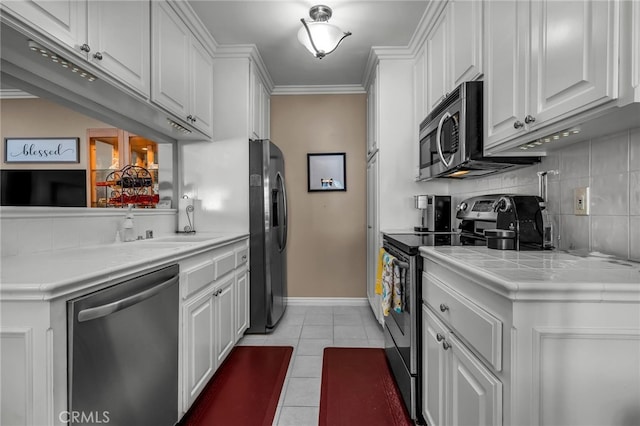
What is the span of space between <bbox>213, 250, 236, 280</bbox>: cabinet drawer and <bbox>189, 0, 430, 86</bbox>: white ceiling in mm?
1787

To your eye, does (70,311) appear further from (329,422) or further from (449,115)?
(449,115)

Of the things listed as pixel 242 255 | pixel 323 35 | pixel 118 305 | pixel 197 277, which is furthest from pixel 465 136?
pixel 242 255

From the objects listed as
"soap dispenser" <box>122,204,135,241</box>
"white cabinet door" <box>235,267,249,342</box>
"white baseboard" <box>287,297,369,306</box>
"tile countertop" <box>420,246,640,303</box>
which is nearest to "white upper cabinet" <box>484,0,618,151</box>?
"tile countertop" <box>420,246,640,303</box>

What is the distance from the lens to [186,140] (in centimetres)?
273

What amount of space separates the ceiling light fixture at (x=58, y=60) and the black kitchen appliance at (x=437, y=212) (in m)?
2.29

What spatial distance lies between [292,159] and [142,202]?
179 cm

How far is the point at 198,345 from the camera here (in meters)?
1.71

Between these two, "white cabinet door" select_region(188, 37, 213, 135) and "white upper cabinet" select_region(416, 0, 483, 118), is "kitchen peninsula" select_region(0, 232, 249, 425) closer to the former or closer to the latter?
"white cabinet door" select_region(188, 37, 213, 135)

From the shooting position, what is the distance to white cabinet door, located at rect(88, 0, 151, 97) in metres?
1.37

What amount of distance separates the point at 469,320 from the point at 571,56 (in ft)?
3.09

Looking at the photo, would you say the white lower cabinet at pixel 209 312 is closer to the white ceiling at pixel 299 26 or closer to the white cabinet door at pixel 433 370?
the white cabinet door at pixel 433 370

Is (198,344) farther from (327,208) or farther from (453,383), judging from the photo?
(327,208)

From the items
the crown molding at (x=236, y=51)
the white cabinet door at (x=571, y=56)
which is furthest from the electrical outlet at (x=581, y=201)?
the crown molding at (x=236, y=51)

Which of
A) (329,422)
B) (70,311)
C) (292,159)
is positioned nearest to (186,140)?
(292,159)
